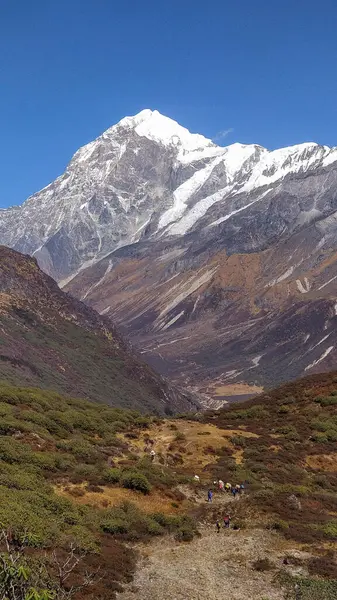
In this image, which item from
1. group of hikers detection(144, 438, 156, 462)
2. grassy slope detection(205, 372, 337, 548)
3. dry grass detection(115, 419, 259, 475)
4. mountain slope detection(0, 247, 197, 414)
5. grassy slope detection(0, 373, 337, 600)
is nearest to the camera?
grassy slope detection(0, 373, 337, 600)

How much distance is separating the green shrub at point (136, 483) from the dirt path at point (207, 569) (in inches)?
224

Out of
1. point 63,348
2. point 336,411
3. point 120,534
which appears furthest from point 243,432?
point 63,348

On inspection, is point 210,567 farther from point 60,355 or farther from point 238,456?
point 60,355

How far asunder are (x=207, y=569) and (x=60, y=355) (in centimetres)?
13270

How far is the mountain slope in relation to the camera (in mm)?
134250

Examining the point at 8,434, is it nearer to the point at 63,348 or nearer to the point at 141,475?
the point at 141,475

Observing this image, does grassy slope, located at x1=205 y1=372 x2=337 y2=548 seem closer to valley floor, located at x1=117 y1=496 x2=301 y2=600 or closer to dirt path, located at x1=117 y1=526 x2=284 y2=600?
valley floor, located at x1=117 y1=496 x2=301 y2=600

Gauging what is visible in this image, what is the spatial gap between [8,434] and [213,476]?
15.1 metres

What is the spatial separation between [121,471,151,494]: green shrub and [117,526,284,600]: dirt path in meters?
5.68

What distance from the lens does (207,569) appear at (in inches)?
1017

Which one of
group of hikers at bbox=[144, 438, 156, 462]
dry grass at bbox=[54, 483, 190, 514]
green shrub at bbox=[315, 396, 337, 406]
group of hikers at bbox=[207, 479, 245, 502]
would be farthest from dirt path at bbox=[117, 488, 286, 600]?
green shrub at bbox=[315, 396, 337, 406]

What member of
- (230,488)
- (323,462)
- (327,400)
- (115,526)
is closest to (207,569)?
(115,526)

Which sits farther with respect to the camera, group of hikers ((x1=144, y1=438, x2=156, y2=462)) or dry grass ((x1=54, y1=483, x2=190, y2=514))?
group of hikers ((x1=144, y1=438, x2=156, y2=462))

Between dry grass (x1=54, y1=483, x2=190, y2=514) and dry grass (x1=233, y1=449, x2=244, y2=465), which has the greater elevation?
dry grass (x1=54, y1=483, x2=190, y2=514)
